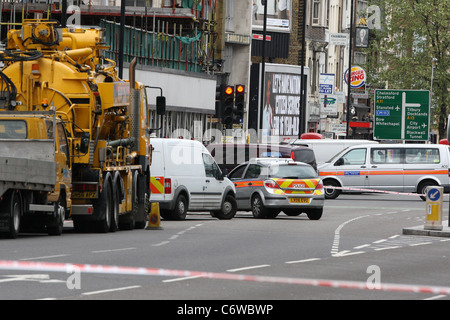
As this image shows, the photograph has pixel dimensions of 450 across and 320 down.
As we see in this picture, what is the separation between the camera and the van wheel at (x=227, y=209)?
1276 inches

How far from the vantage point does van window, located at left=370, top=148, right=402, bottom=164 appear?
154ft

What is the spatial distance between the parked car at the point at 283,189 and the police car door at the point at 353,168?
14.1 meters

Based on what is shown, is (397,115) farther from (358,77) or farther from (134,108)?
(134,108)

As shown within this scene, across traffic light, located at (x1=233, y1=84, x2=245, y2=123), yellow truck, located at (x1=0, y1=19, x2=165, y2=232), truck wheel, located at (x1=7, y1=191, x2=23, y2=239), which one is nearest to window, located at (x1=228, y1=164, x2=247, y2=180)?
traffic light, located at (x1=233, y1=84, x2=245, y2=123)

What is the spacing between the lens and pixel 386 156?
47.0 metres

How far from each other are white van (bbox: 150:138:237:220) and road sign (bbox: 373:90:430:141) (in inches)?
1086

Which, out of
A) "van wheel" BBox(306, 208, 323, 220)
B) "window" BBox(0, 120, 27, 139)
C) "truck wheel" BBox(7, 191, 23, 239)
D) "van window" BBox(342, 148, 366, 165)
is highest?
"window" BBox(0, 120, 27, 139)

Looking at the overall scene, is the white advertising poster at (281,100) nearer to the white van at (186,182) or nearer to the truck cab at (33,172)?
the white van at (186,182)

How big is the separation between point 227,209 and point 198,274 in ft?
56.9

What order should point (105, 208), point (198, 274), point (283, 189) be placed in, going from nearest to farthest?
point (198, 274) → point (105, 208) → point (283, 189)

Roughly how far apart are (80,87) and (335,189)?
25.0 metres

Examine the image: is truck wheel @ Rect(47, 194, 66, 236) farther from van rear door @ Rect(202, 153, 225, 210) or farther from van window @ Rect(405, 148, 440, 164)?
van window @ Rect(405, 148, 440, 164)

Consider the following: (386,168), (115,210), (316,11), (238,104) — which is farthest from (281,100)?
(115,210)
